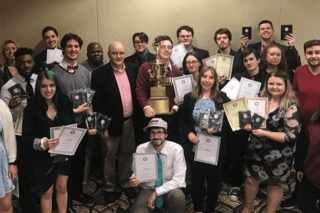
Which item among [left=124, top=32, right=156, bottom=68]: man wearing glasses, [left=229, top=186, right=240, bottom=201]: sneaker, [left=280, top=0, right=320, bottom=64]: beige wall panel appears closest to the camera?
[left=229, top=186, right=240, bottom=201]: sneaker

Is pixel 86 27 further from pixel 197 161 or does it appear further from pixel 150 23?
pixel 197 161

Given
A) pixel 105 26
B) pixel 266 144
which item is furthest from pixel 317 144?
pixel 105 26

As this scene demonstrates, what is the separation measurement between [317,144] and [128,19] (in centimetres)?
382

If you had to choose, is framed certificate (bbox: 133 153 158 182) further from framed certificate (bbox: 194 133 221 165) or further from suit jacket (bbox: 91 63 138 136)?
suit jacket (bbox: 91 63 138 136)

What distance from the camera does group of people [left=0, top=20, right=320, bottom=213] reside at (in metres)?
2.78

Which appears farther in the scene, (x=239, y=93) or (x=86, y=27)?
(x=86, y=27)

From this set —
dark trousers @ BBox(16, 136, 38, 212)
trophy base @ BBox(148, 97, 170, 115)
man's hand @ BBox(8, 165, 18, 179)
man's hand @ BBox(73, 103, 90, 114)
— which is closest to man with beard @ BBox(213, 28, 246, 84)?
trophy base @ BBox(148, 97, 170, 115)

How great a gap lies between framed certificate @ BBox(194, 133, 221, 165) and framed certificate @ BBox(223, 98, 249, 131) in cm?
22

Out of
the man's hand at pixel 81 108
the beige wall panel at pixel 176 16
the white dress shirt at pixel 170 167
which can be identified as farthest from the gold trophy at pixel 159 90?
the beige wall panel at pixel 176 16

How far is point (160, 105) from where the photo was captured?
3.33m

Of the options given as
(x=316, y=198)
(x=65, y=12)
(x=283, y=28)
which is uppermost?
(x=65, y=12)

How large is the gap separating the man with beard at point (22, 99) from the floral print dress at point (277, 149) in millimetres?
2269

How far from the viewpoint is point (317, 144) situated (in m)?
2.49

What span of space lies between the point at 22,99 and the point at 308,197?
2824 millimetres
